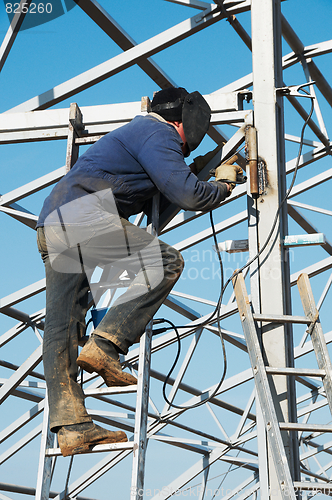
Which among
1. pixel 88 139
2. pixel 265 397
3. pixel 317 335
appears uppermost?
pixel 88 139

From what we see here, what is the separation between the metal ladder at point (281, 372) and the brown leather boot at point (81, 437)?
792mm

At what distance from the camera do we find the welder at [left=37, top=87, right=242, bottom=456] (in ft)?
10.3

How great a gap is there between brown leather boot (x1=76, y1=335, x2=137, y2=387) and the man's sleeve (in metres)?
0.84

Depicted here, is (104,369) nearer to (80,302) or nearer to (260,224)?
(80,302)

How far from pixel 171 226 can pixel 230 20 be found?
2396mm

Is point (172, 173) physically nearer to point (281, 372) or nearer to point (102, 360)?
point (102, 360)

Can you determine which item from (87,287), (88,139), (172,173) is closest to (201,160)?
(88,139)

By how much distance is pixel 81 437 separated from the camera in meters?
2.99

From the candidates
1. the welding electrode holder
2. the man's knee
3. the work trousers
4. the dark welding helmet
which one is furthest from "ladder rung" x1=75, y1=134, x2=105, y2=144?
the man's knee

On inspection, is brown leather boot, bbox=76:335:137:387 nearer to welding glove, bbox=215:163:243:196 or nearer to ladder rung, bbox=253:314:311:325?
ladder rung, bbox=253:314:311:325

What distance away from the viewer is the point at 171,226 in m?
7.19

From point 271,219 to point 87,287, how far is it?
1385 mm

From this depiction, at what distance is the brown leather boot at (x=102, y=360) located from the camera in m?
3.05

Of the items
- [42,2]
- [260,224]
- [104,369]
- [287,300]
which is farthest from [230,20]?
[104,369]
